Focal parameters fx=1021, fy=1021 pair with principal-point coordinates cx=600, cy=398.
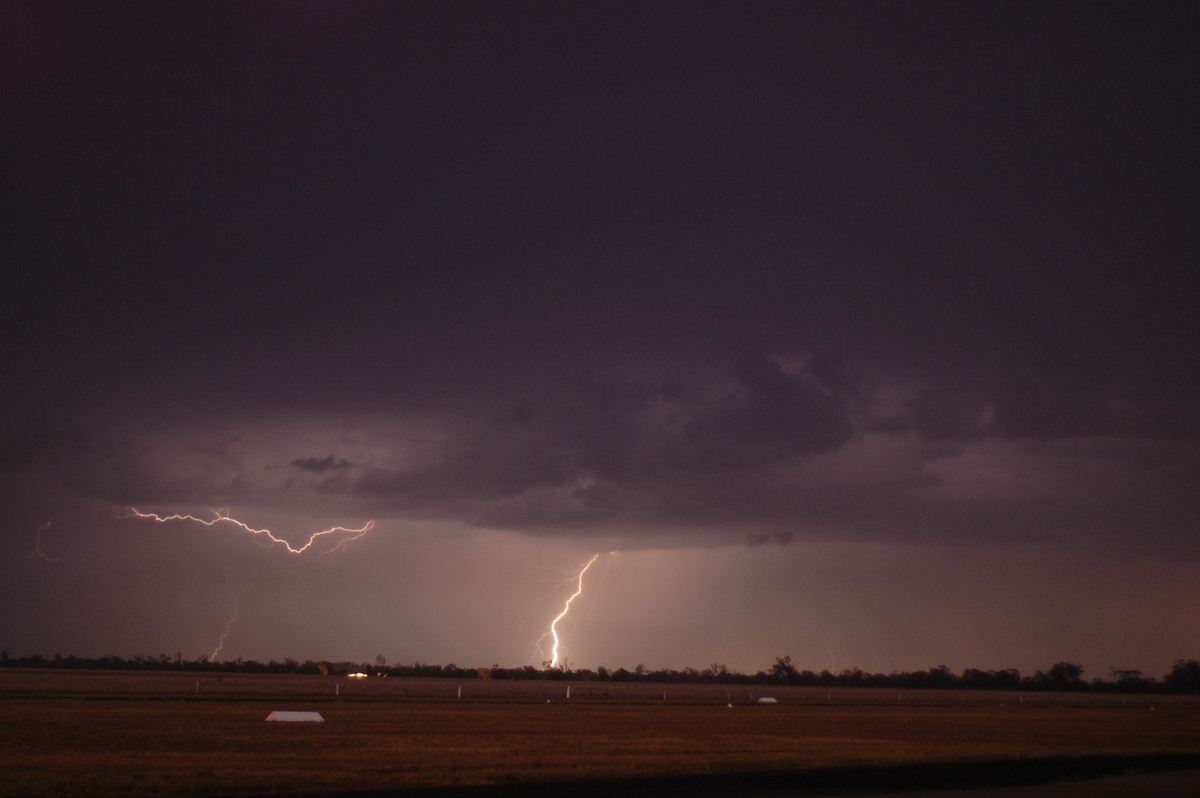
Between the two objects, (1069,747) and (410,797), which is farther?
(1069,747)

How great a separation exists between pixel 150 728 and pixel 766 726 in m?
26.2

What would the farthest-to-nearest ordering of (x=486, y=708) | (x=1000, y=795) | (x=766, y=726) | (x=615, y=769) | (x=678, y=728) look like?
(x=486, y=708), (x=766, y=726), (x=678, y=728), (x=615, y=769), (x=1000, y=795)

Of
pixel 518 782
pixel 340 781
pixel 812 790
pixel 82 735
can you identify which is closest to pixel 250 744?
pixel 82 735

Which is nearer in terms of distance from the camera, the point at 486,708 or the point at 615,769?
the point at 615,769

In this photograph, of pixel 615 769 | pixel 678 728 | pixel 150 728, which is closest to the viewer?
pixel 615 769

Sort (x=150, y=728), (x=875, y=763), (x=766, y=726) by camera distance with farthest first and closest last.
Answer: (x=766, y=726)
(x=150, y=728)
(x=875, y=763)

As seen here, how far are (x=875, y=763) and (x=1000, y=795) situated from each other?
713 centimetres

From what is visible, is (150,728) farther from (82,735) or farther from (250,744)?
(250,744)

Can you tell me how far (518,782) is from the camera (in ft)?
73.3

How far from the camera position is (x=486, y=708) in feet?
199

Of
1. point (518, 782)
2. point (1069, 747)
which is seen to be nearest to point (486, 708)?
point (1069, 747)

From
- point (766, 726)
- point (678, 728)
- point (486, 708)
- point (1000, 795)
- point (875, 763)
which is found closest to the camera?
point (1000, 795)

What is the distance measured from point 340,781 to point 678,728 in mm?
24183

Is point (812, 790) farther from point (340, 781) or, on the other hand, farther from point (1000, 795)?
point (340, 781)
